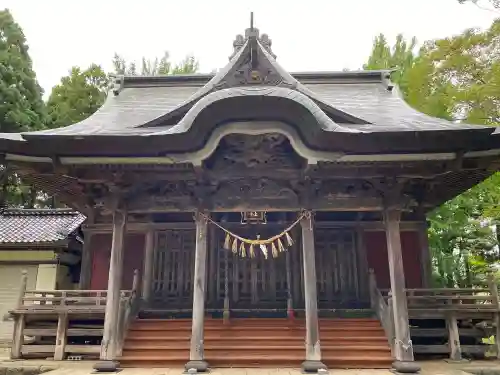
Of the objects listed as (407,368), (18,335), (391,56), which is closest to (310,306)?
(407,368)

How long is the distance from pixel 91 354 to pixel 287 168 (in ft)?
17.5

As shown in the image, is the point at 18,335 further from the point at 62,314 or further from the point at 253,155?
the point at 253,155

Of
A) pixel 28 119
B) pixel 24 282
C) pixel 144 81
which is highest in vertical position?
pixel 28 119

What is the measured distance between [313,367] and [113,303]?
11.6 feet

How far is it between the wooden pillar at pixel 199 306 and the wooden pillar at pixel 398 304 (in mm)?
3155

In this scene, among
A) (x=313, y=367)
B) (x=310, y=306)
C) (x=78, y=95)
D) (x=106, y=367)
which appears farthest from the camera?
(x=78, y=95)

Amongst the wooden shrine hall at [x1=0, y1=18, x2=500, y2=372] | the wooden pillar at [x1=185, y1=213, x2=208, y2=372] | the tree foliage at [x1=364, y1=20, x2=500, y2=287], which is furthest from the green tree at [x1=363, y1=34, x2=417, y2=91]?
the wooden pillar at [x1=185, y1=213, x2=208, y2=372]

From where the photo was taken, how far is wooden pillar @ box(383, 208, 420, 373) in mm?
6418

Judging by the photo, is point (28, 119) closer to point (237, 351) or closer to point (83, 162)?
point (83, 162)

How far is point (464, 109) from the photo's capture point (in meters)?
11.3

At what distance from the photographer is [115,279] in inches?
277

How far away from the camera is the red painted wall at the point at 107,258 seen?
31.5 ft

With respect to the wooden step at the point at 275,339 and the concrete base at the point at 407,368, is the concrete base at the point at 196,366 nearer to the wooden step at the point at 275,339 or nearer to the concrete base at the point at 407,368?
the wooden step at the point at 275,339

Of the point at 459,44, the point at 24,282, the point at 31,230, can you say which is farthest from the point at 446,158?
the point at 31,230
